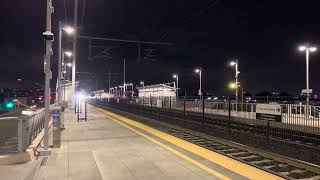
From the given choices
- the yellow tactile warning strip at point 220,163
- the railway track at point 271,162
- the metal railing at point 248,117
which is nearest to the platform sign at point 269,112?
the metal railing at point 248,117

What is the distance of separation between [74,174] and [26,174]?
3.75 ft

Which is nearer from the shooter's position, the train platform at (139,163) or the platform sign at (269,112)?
the train platform at (139,163)

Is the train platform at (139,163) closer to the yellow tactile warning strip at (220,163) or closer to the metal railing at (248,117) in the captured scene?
the yellow tactile warning strip at (220,163)

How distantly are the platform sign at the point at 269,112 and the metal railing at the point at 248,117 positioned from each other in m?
0.21

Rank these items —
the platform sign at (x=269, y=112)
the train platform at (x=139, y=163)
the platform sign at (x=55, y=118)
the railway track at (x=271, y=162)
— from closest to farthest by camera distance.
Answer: the train platform at (x=139, y=163) → the railway track at (x=271, y=162) → the platform sign at (x=55, y=118) → the platform sign at (x=269, y=112)

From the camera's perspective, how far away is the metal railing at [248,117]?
11.9 meters

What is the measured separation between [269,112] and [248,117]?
659cm

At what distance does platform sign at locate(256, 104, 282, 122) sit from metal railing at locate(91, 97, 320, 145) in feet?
0.70

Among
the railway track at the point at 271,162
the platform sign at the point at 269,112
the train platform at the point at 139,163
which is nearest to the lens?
the train platform at the point at 139,163

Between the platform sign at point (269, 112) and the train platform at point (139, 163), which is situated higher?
the platform sign at point (269, 112)

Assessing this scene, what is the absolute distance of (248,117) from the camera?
18.2 m

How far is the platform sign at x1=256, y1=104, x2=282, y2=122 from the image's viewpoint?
11.3 metres

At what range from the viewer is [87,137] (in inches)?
545

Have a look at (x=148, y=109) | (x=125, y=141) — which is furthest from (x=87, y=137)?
(x=148, y=109)
